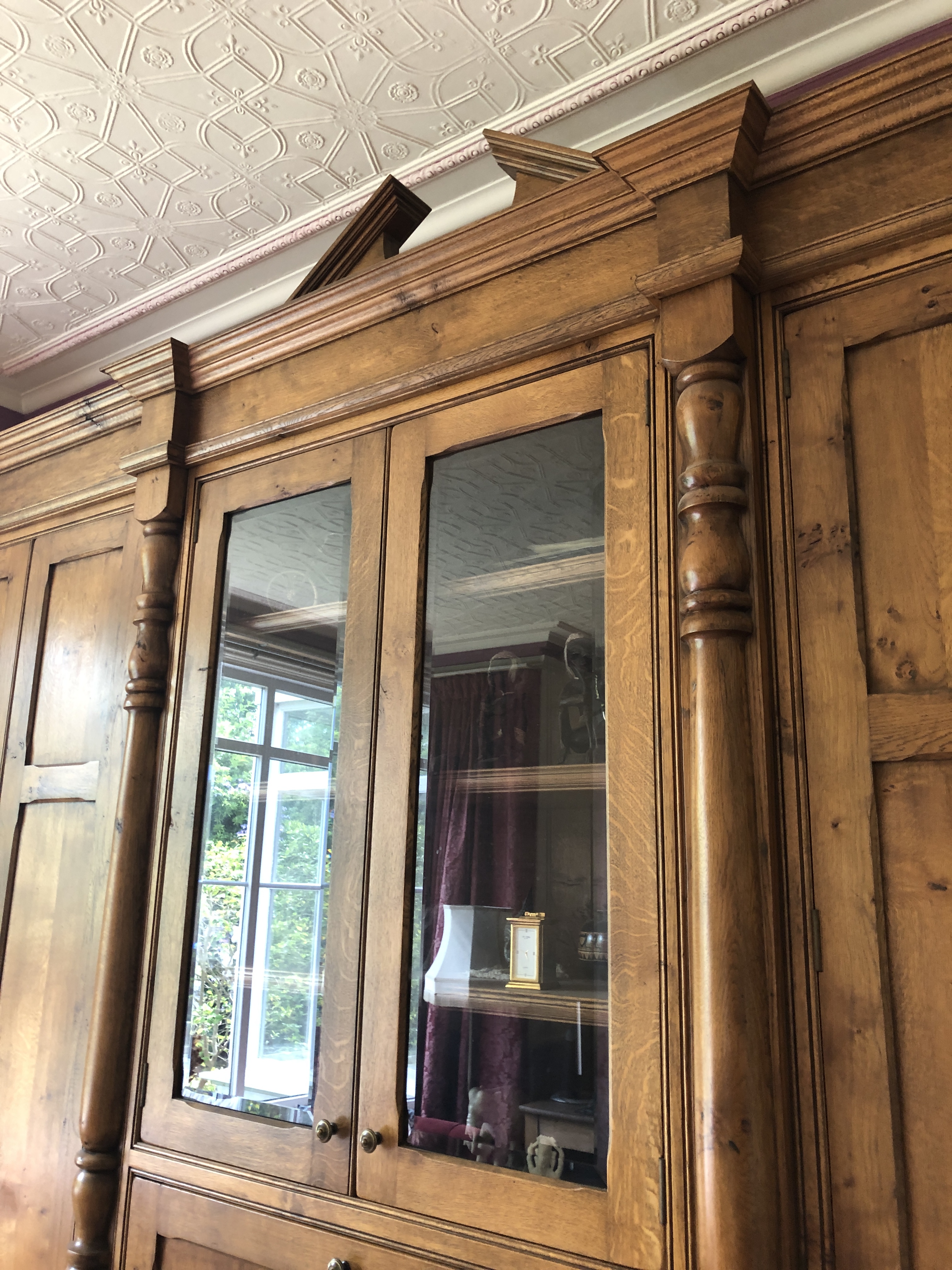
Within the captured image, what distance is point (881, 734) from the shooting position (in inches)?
39.3

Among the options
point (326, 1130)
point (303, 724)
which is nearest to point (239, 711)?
point (303, 724)

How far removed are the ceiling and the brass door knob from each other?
1654 millimetres

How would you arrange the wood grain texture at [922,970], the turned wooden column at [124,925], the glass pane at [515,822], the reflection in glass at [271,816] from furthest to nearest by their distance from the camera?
the turned wooden column at [124,925] → the reflection in glass at [271,816] → the glass pane at [515,822] → the wood grain texture at [922,970]

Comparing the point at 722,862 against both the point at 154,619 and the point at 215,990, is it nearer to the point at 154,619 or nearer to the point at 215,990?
the point at 215,990

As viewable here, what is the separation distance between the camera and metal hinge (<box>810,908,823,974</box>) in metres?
0.99

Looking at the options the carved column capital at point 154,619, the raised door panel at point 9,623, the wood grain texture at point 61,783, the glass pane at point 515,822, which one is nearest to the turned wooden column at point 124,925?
the carved column capital at point 154,619

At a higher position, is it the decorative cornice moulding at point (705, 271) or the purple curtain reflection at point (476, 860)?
the decorative cornice moulding at point (705, 271)

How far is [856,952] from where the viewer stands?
970 mm

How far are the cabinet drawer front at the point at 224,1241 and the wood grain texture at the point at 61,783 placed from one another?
642 mm

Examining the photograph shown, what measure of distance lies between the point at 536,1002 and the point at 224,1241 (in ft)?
1.96

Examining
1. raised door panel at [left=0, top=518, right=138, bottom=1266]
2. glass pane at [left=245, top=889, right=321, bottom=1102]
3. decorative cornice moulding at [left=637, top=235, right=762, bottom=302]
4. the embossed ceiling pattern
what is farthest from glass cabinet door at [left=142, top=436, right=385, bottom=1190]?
the embossed ceiling pattern

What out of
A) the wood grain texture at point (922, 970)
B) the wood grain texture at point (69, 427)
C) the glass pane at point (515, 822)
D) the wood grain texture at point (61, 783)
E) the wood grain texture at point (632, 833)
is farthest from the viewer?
the wood grain texture at point (69, 427)

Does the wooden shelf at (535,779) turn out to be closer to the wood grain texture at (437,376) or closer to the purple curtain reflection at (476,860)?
the purple curtain reflection at (476,860)

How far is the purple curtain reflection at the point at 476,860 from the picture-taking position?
1179mm
